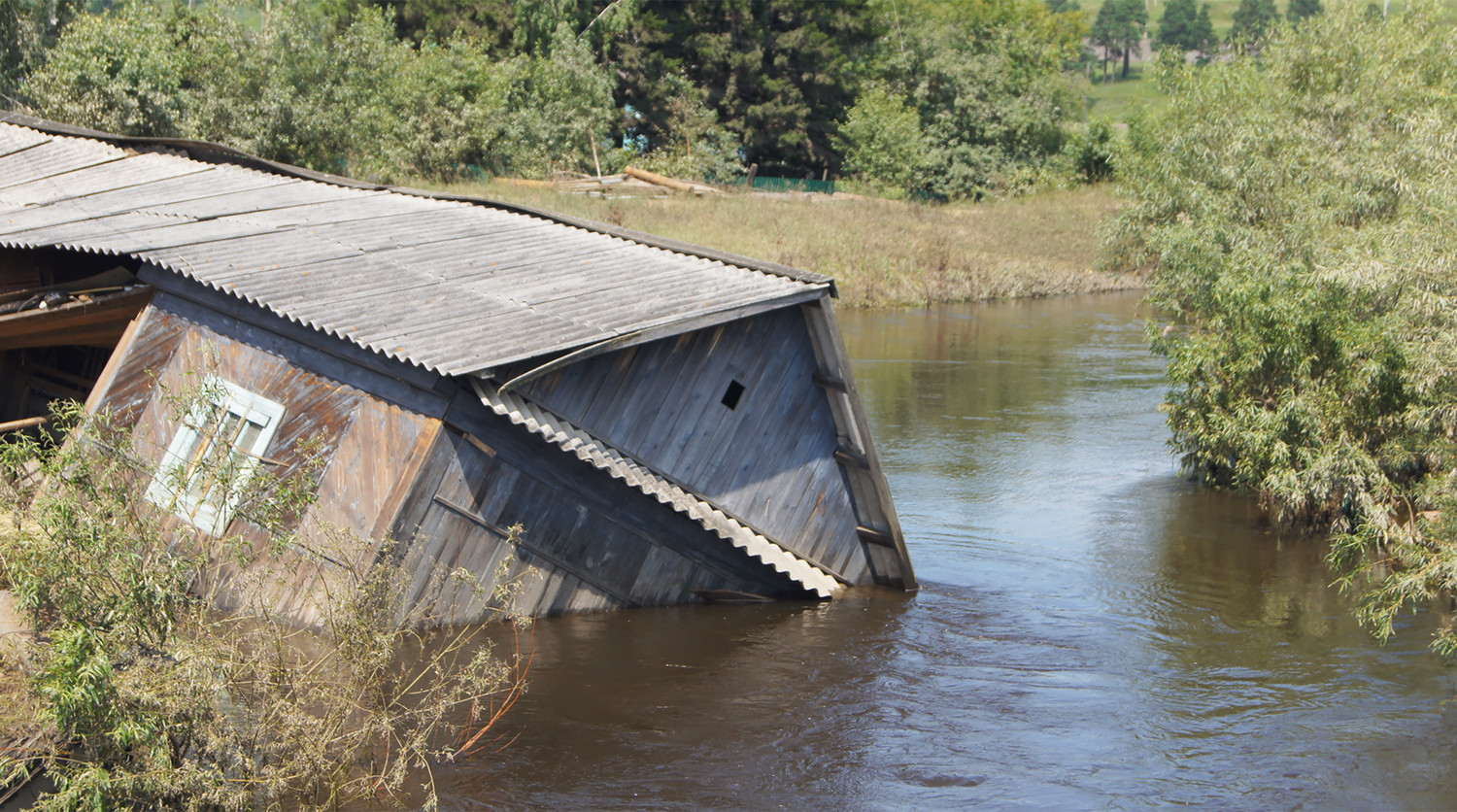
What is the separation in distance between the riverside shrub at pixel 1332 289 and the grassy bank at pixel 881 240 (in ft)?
42.7

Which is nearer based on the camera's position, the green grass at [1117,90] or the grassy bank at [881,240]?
the grassy bank at [881,240]

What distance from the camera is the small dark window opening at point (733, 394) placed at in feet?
37.3

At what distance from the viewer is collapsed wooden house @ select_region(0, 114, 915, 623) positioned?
959cm

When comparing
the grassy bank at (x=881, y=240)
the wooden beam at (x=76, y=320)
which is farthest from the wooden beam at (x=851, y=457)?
the grassy bank at (x=881, y=240)

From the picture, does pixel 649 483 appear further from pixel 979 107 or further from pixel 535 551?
pixel 979 107

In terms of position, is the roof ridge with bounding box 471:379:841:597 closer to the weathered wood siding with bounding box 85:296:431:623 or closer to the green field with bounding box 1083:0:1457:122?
the weathered wood siding with bounding box 85:296:431:623

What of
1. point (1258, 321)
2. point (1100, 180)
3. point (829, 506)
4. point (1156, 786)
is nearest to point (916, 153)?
point (1100, 180)

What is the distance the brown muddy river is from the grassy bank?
17854mm

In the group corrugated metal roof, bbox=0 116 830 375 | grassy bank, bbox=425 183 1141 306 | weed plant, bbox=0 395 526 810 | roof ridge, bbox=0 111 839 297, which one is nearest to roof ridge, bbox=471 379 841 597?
corrugated metal roof, bbox=0 116 830 375

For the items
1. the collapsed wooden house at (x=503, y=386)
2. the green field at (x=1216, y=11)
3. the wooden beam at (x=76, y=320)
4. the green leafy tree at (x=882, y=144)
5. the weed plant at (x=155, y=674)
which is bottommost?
the weed plant at (x=155, y=674)

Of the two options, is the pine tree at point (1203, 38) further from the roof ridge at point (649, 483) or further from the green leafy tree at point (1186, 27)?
the roof ridge at point (649, 483)

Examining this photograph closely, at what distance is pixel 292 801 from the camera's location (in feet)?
24.1

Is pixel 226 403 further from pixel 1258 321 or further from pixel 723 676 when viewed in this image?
pixel 1258 321

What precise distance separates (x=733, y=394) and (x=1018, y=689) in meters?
3.72
